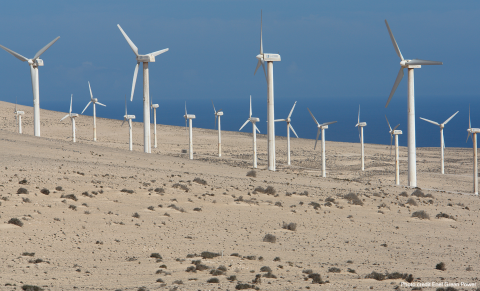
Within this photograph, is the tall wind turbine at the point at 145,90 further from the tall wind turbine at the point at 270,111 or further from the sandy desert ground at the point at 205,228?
the tall wind turbine at the point at 270,111

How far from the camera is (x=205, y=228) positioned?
2353 centimetres

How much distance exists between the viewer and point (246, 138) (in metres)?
122

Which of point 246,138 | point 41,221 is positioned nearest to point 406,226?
point 41,221

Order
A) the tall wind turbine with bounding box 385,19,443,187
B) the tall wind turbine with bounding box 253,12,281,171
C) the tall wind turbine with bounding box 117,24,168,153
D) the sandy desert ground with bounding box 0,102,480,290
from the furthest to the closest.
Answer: the tall wind turbine with bounding box 117,24,168,153 < the tall wind turbine with bounding box 253,12,281,171 < the tall wind turbine with bounding box 385,19,443,187 < the sandy desert ground with bounding box 0,102,480,290

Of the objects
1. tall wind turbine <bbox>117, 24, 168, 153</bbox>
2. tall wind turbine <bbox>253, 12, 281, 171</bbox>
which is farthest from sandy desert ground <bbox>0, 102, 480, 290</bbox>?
tall wind turbine <bbox>117, 24, 168, 153</bbox>

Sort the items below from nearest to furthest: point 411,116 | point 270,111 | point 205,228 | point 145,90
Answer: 1. point 205,228
2. point 411,116
3. point 270,111
4. point 145,90

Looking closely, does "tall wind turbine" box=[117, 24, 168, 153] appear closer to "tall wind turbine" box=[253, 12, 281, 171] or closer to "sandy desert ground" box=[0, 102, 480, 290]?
"sandy desert ground" box=[0, 102, 480, 290]

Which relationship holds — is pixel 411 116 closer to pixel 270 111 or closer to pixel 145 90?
pixel 270 111

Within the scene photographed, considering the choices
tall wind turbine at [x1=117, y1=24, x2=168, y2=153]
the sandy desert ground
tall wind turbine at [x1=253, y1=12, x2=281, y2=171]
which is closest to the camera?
the sandy desert ground

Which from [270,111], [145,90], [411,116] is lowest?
[411,116]

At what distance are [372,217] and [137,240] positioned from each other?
1463 centimetres

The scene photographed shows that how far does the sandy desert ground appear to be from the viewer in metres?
15.6

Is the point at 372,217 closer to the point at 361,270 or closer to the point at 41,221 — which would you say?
the point at 361,270

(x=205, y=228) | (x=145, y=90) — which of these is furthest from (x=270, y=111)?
(x=205, y=228)
